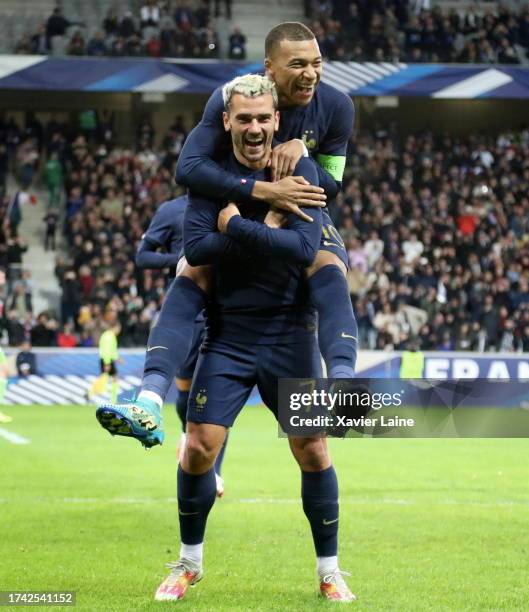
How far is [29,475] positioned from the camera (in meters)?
11.4

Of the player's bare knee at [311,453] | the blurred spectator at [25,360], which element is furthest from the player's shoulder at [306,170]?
the blurred spectator at [25,360]

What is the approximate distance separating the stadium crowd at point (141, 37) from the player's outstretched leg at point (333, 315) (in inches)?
927

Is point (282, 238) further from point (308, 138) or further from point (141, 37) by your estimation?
point (141, 37)

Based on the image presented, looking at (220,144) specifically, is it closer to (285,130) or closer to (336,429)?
(285,130)

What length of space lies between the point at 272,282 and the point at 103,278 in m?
19.0

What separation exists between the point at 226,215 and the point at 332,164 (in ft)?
2.41

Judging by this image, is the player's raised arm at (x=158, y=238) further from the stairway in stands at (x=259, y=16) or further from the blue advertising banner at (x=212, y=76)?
the stairway in stands at (x=259, y=16)

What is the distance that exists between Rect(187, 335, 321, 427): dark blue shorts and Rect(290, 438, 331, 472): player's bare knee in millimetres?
206

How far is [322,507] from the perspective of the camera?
5.80 metres

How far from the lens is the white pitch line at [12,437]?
1490cm

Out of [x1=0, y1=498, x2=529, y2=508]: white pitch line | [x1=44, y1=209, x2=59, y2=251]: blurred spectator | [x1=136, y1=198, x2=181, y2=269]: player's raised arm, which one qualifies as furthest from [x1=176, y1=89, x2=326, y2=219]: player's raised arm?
[x1=44, y1=209, x2=59, y2=251]: blurred spectator

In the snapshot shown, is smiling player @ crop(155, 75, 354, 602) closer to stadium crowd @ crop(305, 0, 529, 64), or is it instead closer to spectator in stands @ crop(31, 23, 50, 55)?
stadium crowd @ crop(305, 0, 529, 64)

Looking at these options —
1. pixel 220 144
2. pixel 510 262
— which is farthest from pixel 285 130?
pixel 510 262

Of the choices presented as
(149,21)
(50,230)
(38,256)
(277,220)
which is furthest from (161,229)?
(149,21)
